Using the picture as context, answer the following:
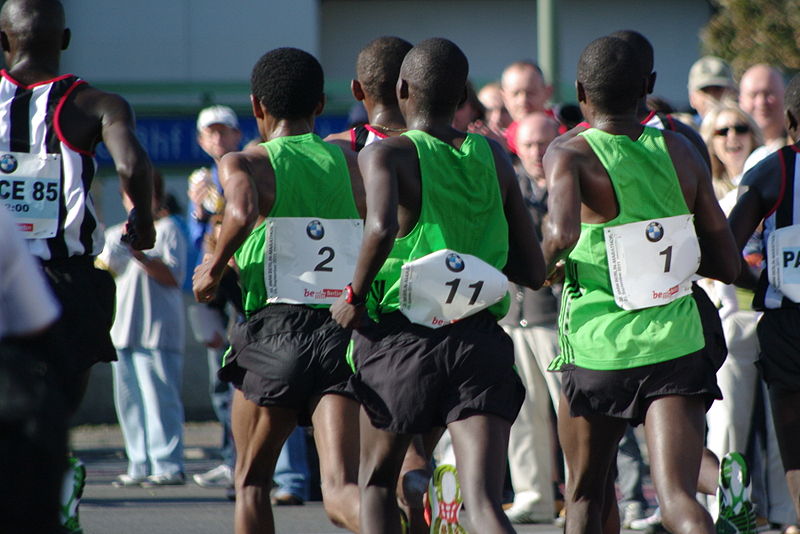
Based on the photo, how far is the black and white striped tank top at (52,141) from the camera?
5.86 m

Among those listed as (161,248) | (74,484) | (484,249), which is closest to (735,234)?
(484,249)

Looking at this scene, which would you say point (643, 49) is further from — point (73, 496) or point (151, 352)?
point (151, 352)

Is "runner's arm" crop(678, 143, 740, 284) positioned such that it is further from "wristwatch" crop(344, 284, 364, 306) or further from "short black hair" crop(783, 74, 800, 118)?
"wristwatch" crop(344, 284, 364, 306)

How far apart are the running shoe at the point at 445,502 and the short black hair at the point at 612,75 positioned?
150 centimetres

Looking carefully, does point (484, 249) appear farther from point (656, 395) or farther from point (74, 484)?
point (74, 484)

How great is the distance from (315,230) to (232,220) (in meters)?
0.38

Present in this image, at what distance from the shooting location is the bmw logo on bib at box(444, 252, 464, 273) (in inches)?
192

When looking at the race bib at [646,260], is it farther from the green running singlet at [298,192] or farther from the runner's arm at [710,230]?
the green running singlet at [298,192]

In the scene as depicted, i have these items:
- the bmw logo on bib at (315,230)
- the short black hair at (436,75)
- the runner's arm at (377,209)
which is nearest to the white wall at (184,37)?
the bmw logo on bib at (315,230)

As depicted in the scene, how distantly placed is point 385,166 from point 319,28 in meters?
14.7

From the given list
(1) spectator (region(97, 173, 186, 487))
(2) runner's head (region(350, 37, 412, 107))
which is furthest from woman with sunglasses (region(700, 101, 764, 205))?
(1) spectator (region(97, 173, 186, 487))

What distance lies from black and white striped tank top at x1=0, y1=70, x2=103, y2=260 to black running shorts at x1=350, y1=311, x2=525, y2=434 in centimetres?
153

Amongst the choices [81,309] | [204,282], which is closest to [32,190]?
[81,309]

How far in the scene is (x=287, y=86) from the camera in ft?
18.8
